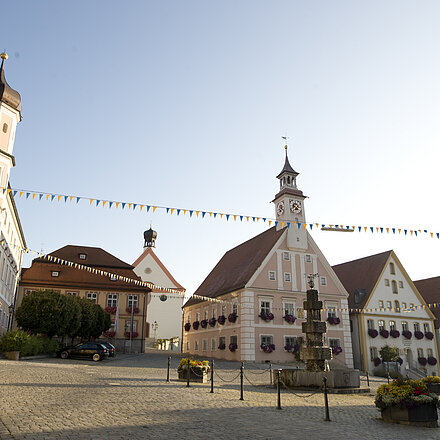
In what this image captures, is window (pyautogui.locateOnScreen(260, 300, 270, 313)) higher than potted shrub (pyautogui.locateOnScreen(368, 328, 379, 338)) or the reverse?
higher

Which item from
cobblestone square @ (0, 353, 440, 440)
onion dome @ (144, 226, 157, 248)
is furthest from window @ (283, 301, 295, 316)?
onion dome @ (144, 226, 157, 248)

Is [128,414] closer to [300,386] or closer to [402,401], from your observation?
[402,401]

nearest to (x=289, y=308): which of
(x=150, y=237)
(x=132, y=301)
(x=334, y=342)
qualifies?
(x=334, y=342)

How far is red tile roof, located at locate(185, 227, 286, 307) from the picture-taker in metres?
42.5

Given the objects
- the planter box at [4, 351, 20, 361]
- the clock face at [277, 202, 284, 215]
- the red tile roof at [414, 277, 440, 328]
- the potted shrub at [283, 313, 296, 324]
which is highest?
the clock face at [277, 202, 284, 215]

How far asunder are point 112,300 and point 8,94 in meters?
22.4

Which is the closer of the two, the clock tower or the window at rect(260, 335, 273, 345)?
the window at rect(260, 335, 273, 345)

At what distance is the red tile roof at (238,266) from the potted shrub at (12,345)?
1860cm

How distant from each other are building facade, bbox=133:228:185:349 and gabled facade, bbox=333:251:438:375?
29.3 m

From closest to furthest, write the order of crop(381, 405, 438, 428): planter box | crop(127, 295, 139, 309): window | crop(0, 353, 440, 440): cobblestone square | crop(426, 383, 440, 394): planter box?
1. crop(0, 353, 440, 440): cobblestone square
2. crop(381, 405, 438, 428): planter box
3. crop(426, 383, 440, 394): planter box
4. crop(127, 295, 139, 309): window

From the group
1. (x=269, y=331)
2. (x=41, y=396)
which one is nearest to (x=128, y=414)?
(x=41, y=396)

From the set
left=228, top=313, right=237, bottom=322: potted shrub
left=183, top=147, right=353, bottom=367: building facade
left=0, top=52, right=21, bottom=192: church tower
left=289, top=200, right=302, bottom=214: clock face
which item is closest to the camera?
left=0, top=52, right=21, bottom=192: church tower

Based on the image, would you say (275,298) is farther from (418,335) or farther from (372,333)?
(418,335)

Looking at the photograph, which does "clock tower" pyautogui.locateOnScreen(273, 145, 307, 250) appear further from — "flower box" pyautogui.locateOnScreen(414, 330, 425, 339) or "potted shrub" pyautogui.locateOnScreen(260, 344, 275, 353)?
"flower box" pyautogui.locateOnScreen(414, 330, 425, 339)
